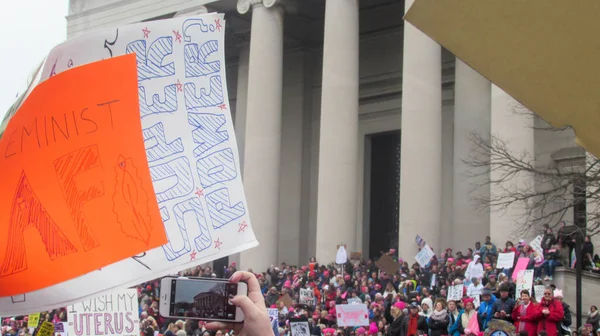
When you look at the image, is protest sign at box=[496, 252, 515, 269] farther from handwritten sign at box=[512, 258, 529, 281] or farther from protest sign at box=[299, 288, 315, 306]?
protest sign at box=[299, 288, 315, 306]

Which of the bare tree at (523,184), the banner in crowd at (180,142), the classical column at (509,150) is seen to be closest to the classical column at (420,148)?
the bare tree at (523,184)

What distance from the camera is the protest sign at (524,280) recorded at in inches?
837

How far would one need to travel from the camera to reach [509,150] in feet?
104

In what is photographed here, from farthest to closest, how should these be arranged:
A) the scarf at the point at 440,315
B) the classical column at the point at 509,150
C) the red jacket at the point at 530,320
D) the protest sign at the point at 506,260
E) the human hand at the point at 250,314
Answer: the classical column at the point at 509,150 < the protest sign at the point at 506,260 < the scarf at the point at 440,315 < the red jacket at the point at 530,320 < the human hand at the point at 250,314

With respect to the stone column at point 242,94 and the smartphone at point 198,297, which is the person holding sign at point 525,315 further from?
the stone column at point 242,94

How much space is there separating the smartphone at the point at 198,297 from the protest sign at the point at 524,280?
1817 cm

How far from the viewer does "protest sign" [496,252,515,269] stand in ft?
82.7

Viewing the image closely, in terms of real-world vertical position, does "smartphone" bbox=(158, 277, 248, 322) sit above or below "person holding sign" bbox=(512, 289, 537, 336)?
above

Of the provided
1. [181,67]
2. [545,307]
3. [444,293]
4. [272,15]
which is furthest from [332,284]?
[181,67]

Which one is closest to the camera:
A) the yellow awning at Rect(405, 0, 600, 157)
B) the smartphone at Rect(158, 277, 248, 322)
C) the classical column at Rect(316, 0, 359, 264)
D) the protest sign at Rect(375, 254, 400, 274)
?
the yellow awning at Rect(405, 0, 600, 157)

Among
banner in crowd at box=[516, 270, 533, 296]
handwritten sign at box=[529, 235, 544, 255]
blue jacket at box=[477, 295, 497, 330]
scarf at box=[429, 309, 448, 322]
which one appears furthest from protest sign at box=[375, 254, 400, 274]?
blue jacket at box=[477, 295, 497, 330]

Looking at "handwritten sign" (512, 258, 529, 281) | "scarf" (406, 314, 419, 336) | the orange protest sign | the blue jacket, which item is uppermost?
the orange protest sign

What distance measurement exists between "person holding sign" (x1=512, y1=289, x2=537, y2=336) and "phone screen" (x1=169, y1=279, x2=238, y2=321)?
14965 mm

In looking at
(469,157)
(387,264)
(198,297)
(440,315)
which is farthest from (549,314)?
(469,157)
